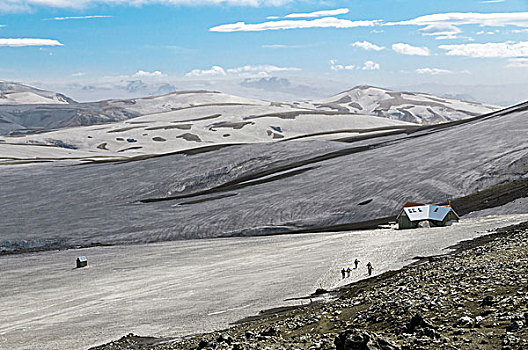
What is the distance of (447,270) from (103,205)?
294ft

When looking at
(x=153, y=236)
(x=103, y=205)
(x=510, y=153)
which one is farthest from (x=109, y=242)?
(x=510, y=153)

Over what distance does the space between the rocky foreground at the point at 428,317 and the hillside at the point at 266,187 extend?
39267mm

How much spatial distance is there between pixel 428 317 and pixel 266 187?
263ft

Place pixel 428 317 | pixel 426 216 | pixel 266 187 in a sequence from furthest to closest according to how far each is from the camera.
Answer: pixel 266 187 → pixel 426 216 → pixel 428 317

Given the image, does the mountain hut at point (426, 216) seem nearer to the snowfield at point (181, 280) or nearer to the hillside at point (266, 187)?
the snowfield at point (181, 280)

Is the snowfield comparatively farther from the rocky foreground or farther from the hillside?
the hillside

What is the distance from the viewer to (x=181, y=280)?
163 ft

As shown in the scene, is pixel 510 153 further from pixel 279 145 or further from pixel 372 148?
pixel 279 145

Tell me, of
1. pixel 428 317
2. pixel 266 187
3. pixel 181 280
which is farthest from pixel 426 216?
pixel 428 317

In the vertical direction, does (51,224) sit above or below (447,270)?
below

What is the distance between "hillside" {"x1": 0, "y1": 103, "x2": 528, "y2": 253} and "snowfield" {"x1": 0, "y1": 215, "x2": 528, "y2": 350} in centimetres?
1216

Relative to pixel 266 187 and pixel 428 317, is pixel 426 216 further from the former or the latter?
pixel 428 317

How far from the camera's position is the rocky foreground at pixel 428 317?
51.1 feet

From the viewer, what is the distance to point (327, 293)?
115ft
